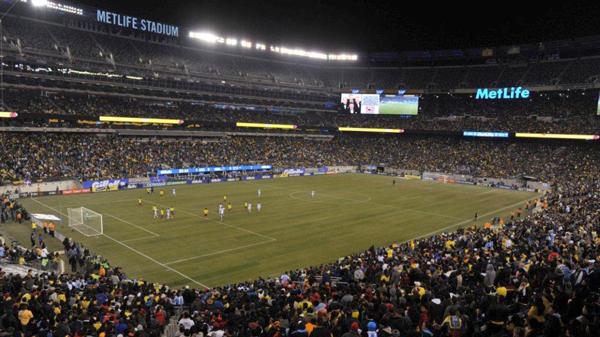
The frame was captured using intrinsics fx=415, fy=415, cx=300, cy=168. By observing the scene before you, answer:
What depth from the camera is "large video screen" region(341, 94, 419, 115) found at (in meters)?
87.7

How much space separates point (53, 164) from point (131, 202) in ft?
47.6

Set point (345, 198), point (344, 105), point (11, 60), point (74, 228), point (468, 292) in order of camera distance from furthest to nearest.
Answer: point (344, 105)
point (11, 60)
point (345, 198)
point (74, 228)
point (468, 292)

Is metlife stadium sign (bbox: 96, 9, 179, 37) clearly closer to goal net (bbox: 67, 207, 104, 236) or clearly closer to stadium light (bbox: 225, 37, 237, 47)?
stadium light (bbox: 225, 37, 237, 47)

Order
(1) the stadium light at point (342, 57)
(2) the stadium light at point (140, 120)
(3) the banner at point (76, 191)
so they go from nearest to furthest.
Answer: (3) the banner at point (76, 191), (2) the stadium light at point (140, 120), (1) the stadium light at point (342, 57)

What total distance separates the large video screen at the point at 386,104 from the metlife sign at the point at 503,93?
12.5 m

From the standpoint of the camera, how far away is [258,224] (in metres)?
36.4

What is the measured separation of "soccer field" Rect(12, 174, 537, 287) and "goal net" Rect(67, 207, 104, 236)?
35.8 inches

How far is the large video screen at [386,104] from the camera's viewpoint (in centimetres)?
8769

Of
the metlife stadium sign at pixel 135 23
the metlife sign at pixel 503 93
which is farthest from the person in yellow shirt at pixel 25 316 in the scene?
the metlife sign at pixel 503 93

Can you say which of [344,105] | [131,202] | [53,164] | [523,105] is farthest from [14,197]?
[523,105]

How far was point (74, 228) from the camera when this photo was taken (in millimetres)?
32844

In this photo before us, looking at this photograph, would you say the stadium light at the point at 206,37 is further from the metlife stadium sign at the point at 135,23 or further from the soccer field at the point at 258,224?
Result: the soccer field at the point at 258,224

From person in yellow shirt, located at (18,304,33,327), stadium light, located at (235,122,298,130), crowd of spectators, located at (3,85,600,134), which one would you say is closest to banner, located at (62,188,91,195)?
crowd of spectators, located at (3,85,600,134)

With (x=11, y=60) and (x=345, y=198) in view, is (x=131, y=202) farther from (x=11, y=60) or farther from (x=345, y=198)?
(x=11, y=60)
